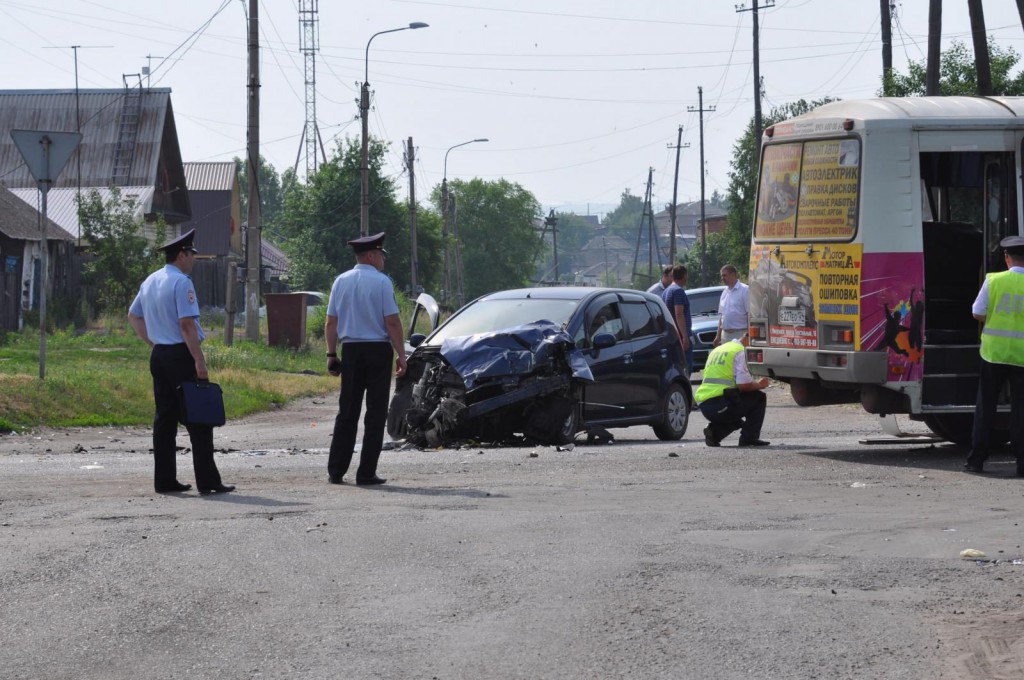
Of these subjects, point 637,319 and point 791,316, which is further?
point 637,319

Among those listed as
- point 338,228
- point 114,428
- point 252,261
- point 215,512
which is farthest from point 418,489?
point 338,228

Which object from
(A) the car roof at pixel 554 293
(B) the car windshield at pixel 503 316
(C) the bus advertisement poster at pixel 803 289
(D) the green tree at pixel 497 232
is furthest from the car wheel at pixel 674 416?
(D) the green tree at pixel 497 232

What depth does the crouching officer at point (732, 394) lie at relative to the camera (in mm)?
13367

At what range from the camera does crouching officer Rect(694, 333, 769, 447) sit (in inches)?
526

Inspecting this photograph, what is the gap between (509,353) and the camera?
13.2 meters

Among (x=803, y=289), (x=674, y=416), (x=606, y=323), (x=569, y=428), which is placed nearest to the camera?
(x=803, y=289)

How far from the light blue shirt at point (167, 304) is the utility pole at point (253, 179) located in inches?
Answer: 791

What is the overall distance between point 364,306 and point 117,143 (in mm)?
49481

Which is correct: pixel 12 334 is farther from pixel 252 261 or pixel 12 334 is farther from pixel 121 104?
pixel 121 104

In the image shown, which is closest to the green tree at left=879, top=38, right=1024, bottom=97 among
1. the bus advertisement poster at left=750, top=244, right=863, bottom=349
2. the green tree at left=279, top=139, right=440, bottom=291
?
the bus advertisement poster at left=750, top=244, right=863, bottom=349

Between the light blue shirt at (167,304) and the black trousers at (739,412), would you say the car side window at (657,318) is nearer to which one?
the black trousers at (739,412)

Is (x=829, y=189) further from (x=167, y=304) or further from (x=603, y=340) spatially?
(x=167, y=304)

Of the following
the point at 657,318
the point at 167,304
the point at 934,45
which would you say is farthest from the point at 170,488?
the point at 934,45

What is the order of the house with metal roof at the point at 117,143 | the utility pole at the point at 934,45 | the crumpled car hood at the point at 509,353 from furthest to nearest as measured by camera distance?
the house with metal roof at the point at 117,143
the utility pole at the point at 934,45
the crumpled car hood at the point at 509,353
